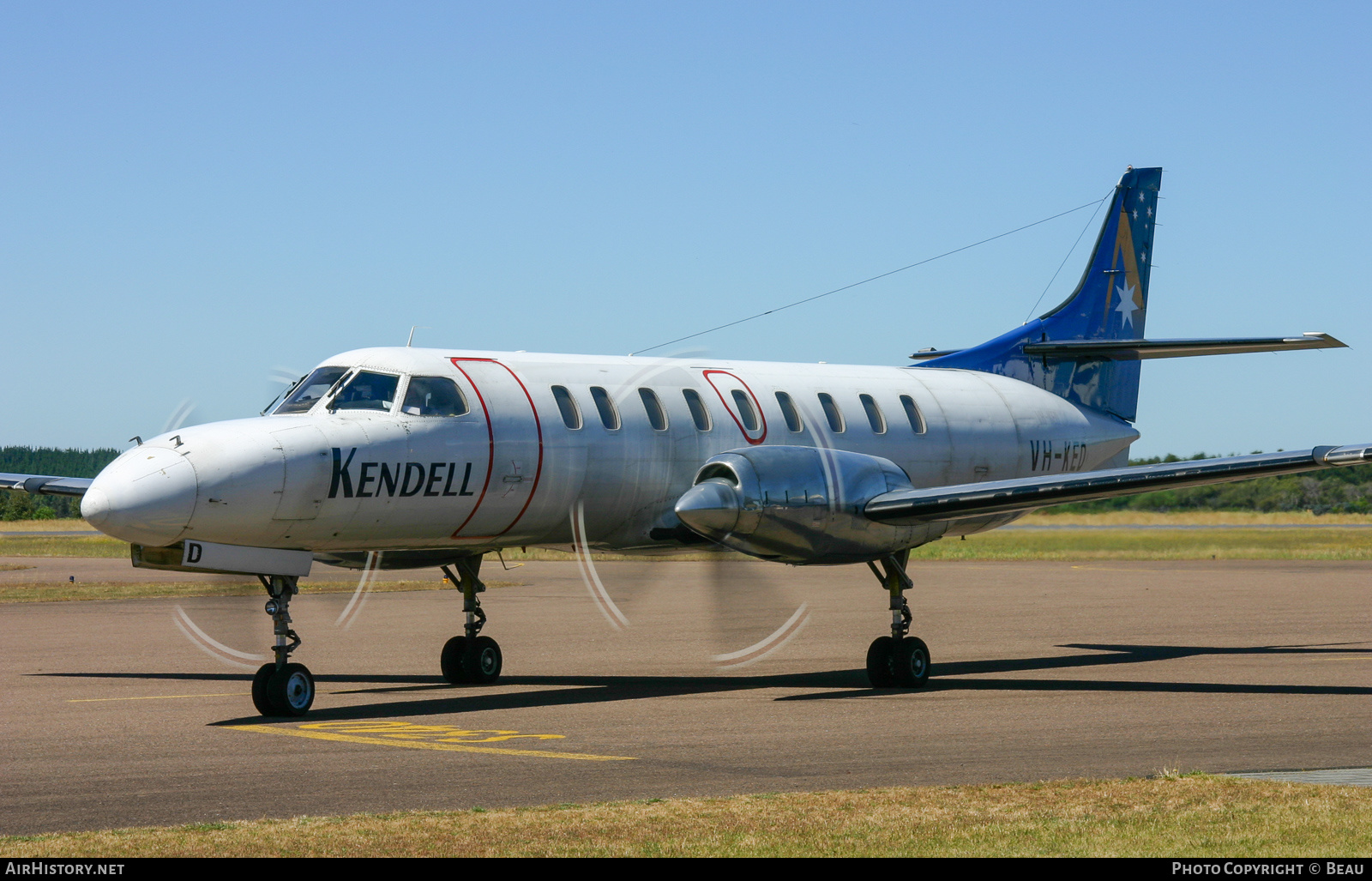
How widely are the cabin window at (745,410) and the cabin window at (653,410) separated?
106 centimetres

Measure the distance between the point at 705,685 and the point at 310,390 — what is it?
5.53 m

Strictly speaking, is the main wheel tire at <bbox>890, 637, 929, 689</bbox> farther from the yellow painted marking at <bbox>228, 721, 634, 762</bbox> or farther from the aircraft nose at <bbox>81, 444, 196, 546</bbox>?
the aircraft nose at <bbox>81, 444, 196, 546</bbox>

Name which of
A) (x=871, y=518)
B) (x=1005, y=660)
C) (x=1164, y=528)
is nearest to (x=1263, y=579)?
(x=1164, y=528)

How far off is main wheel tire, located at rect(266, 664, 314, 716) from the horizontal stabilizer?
12.3 metres

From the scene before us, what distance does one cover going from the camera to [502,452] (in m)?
15.5

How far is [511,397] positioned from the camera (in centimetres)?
1583

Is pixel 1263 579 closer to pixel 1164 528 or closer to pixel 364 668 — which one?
pixel 1164 528

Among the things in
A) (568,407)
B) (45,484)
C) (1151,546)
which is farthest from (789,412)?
(1151,546)

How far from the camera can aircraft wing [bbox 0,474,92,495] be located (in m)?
17.8

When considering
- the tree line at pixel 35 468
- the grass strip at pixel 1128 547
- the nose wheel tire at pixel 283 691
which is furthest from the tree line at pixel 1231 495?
the nose wheel tire at pixel 283 691

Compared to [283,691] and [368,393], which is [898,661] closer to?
[368,393]

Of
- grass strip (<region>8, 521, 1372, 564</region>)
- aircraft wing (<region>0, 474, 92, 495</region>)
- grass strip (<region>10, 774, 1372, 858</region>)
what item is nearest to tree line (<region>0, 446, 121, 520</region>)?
grass strip (<region>8, 521, 1372, 564</region>)

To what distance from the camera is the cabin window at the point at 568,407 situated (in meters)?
16.2

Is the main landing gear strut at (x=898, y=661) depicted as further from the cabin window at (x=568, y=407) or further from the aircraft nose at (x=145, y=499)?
the aircraft nose at (x=145, y=499)
